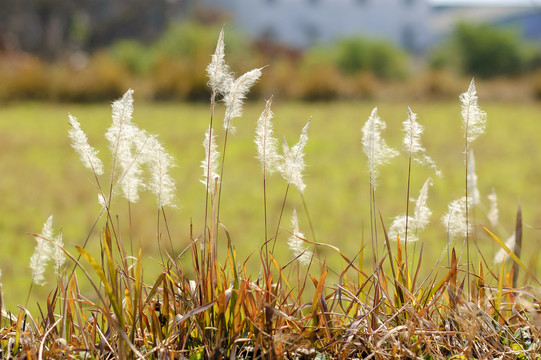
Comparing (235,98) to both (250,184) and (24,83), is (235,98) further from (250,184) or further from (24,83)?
(24,83)

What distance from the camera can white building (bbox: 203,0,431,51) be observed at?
43031mm

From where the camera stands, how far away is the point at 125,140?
3.70 feet

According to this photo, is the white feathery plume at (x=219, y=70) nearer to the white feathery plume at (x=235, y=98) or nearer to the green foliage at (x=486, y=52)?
the white feathery plume at (x=235, y=98)

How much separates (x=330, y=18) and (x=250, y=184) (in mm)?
40544

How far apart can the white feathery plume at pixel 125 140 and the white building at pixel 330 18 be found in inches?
1653

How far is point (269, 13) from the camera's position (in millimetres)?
43031

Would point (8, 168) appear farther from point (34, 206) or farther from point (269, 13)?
point (269, 13)

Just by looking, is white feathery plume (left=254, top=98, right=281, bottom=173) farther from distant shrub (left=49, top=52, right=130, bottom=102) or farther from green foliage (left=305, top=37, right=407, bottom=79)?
green foliage (left=305, top=37, right=407, bottom=79)

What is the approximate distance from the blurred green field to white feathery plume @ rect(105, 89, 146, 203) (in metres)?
1.27

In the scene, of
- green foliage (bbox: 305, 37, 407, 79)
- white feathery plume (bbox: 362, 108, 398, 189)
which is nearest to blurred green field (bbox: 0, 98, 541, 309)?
white feathery plume (bbox: 362, 108, 398, 189)

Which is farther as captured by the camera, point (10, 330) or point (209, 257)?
point (10, 330)

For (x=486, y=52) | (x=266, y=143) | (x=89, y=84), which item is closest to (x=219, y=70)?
(x=266, y=143)

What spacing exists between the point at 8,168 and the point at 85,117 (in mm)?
3775

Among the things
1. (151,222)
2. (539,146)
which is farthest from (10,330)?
(539,146)
